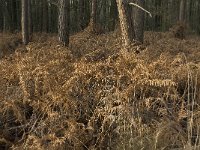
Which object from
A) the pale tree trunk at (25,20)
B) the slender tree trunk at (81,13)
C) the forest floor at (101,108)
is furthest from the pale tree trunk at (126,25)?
the slender tree trunk at (81,13)

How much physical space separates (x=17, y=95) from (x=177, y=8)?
30.0m

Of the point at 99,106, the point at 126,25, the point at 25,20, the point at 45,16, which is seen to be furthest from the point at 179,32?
the point at 99,106

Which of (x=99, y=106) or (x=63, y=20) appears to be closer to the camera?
(x=99, y=106)

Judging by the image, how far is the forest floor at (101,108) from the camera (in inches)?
191

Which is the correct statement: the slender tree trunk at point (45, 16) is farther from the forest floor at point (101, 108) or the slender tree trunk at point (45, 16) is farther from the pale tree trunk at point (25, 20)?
the forest floor at point (101, 108)

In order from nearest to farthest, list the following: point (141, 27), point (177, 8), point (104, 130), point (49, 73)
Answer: point (104, 130) → point (49, 73) → point (141, 27) → point (177, 8)

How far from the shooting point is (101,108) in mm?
5453

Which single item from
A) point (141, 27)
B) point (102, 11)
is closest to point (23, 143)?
point (141, 27)

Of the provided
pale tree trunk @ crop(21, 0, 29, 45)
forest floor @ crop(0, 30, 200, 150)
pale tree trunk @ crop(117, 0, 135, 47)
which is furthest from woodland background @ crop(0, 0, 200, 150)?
pale tree trunk @ crop(21, 0, 29, 45)

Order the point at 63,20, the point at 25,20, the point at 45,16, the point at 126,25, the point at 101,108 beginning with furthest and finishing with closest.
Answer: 1. the point at 45,16
2. the point at 25,20
3. the point at 63,20
4. the point at 126,25
5. the point at 101,108

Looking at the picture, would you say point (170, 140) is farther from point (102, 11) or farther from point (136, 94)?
point (102, 11)

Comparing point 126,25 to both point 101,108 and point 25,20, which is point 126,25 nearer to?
point 101,108

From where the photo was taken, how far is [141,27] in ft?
43.7

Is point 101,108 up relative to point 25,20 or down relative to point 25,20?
down
